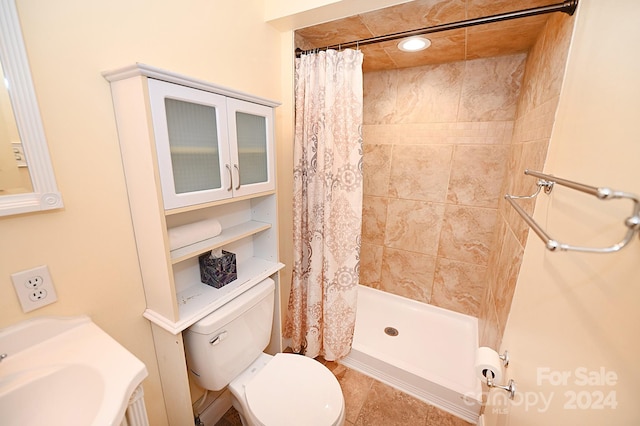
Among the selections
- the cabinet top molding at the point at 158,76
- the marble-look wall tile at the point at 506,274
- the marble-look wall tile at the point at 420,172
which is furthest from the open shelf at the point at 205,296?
the marble-look wall tile at the point at 420,172

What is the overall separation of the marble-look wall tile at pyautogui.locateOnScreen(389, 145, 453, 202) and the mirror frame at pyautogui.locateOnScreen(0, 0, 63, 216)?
6.98 ft

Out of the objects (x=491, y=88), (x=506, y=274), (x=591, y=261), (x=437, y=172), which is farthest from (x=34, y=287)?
(x=491, y=88)

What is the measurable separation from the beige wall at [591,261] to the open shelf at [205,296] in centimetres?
108

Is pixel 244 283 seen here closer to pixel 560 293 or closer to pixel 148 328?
pixel 148 328

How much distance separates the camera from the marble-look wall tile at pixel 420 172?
206cm

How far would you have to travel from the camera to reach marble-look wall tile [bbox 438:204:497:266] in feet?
6.46

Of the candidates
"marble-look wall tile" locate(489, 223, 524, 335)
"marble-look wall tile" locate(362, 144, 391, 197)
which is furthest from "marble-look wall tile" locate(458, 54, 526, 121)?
"marble-look wall tile" locate(489, 223, 524, 335)

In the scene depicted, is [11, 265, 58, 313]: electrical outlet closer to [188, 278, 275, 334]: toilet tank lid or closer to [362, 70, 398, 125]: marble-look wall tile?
[188, 278, 275, 334]: toilet tank lid

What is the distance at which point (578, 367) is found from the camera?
51 centimetres

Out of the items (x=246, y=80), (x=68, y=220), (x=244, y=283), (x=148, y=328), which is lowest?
(x=148, y=328)

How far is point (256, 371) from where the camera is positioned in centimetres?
125

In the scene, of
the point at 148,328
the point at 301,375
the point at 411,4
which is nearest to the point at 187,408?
the point at 148,328

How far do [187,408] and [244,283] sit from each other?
541 mm

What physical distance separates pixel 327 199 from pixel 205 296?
2.69 feet
